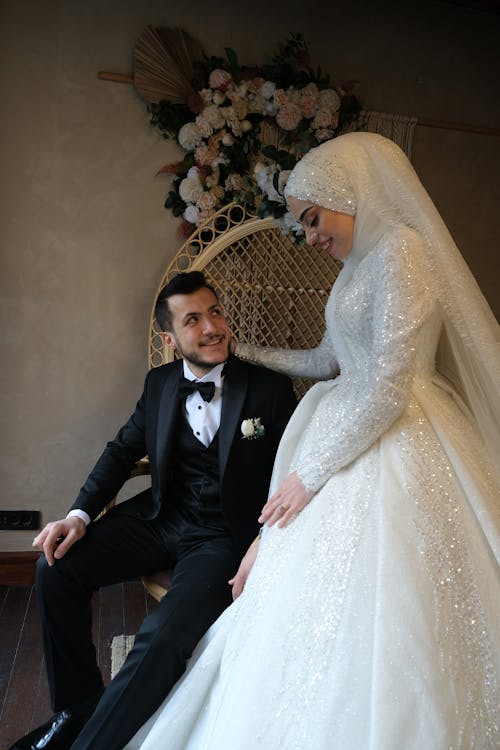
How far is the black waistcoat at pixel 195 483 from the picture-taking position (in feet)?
7.14

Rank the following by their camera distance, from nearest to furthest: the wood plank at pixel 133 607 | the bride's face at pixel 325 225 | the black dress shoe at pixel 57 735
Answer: the bride's face at pixel 325 225, the black dress shoe at pixel 57 735, the wood plank at pixel 133 607

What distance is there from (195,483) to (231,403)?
0.29m

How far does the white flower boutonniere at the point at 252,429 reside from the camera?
2.11m

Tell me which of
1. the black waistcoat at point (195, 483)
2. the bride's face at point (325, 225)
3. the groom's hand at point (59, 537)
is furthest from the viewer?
the black waistcoat at point (195, 483)

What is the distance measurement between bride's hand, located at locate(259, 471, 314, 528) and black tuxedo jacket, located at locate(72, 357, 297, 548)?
381 millimetres

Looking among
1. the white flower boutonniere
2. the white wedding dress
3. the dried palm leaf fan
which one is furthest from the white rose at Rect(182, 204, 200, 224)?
the white wedding dress

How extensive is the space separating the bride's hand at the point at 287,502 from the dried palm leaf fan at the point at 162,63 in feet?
6.45

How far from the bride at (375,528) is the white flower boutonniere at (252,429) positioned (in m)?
0.19

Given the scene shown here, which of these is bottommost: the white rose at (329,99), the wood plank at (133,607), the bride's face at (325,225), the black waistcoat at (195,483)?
the wood plank at (133,607)

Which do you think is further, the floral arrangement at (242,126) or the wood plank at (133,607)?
the floral arrangement at (242,126)

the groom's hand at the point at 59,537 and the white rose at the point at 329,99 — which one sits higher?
the white rose at the point at 329,99

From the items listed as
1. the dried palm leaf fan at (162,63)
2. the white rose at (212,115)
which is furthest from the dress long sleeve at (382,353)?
the dried palm leaf fan at (162,63)

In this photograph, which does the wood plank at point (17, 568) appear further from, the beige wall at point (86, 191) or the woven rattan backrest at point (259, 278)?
the woven rattan backrest at point (259, 278)

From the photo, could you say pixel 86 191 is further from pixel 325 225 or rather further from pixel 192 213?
pixel 325 225
